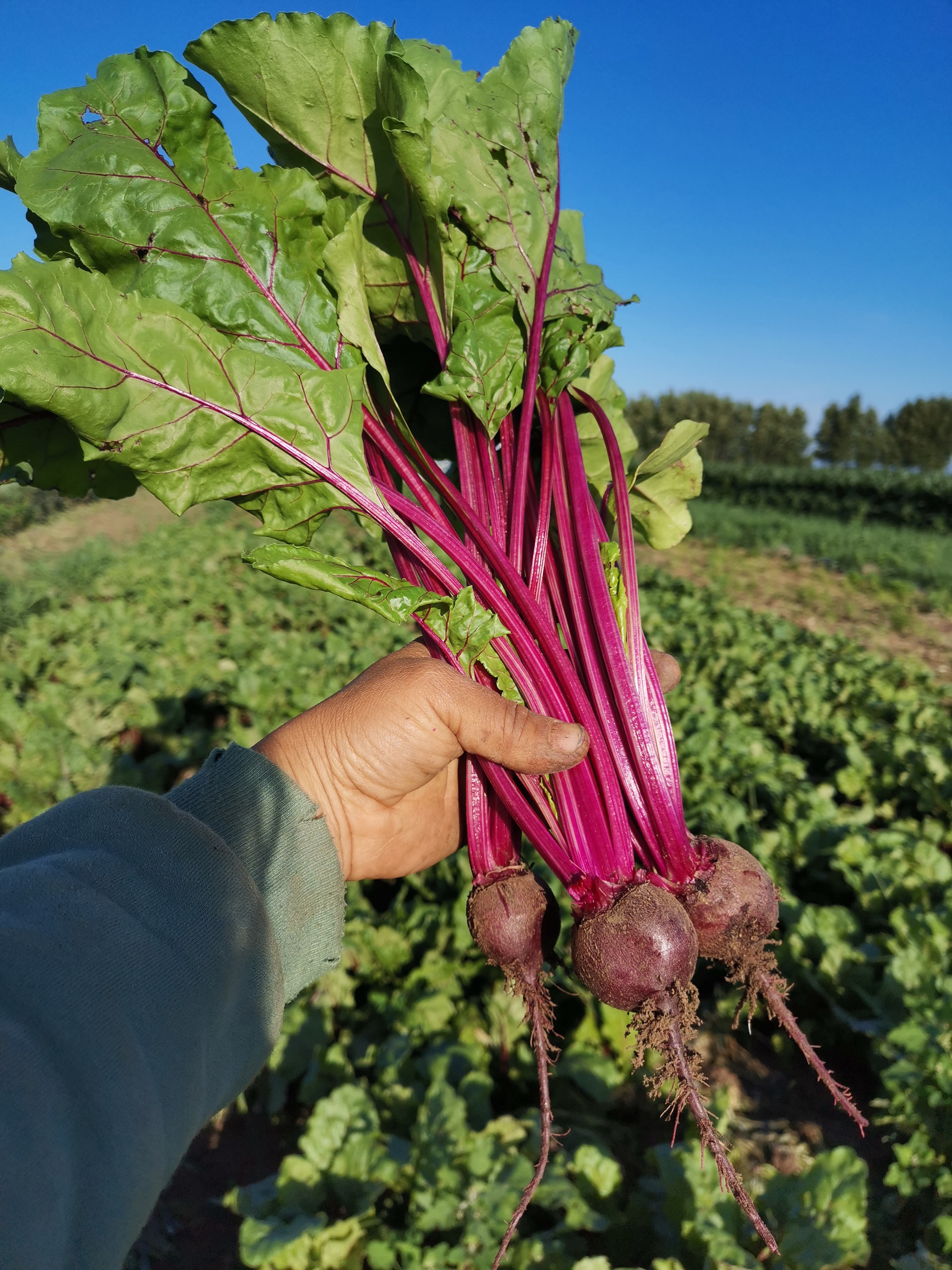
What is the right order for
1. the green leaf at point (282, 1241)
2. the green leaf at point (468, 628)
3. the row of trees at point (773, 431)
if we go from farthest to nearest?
the row of trees at point (773, 431) → the green leaf at point (282, 1241) → the green leaf at point (468, 628)

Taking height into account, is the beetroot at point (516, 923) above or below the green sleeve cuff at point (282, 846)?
below

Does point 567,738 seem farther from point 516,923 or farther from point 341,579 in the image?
point 341,579

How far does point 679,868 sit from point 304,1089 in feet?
7.14

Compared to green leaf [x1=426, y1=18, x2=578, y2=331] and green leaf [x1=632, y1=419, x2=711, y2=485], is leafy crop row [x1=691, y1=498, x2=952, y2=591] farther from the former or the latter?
green leaf [x1=426, y1=18, x2=578, y2=331]

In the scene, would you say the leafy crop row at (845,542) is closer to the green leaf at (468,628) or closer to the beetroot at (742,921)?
the beetroot at (742,921)

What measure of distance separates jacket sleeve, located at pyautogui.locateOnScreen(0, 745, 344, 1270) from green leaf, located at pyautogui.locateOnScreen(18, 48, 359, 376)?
4.36 feet

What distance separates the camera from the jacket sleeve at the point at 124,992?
3.80 feet

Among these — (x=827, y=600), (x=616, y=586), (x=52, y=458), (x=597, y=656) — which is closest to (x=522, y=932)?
(x=597, y=656)

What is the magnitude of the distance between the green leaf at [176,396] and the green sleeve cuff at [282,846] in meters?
0.76

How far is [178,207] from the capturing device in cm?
204

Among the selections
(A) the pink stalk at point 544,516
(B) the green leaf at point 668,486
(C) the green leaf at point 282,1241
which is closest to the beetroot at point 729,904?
(A) the pink stalk at point 544,516

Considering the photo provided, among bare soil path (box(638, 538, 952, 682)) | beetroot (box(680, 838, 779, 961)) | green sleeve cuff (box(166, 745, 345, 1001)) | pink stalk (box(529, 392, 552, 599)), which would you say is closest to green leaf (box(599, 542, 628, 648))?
pink stalk (box(529, 392, 552, 599))

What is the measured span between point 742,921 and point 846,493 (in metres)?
34.9

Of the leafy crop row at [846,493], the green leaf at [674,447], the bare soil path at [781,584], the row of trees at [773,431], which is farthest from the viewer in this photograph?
the row of trees at [773,431]
